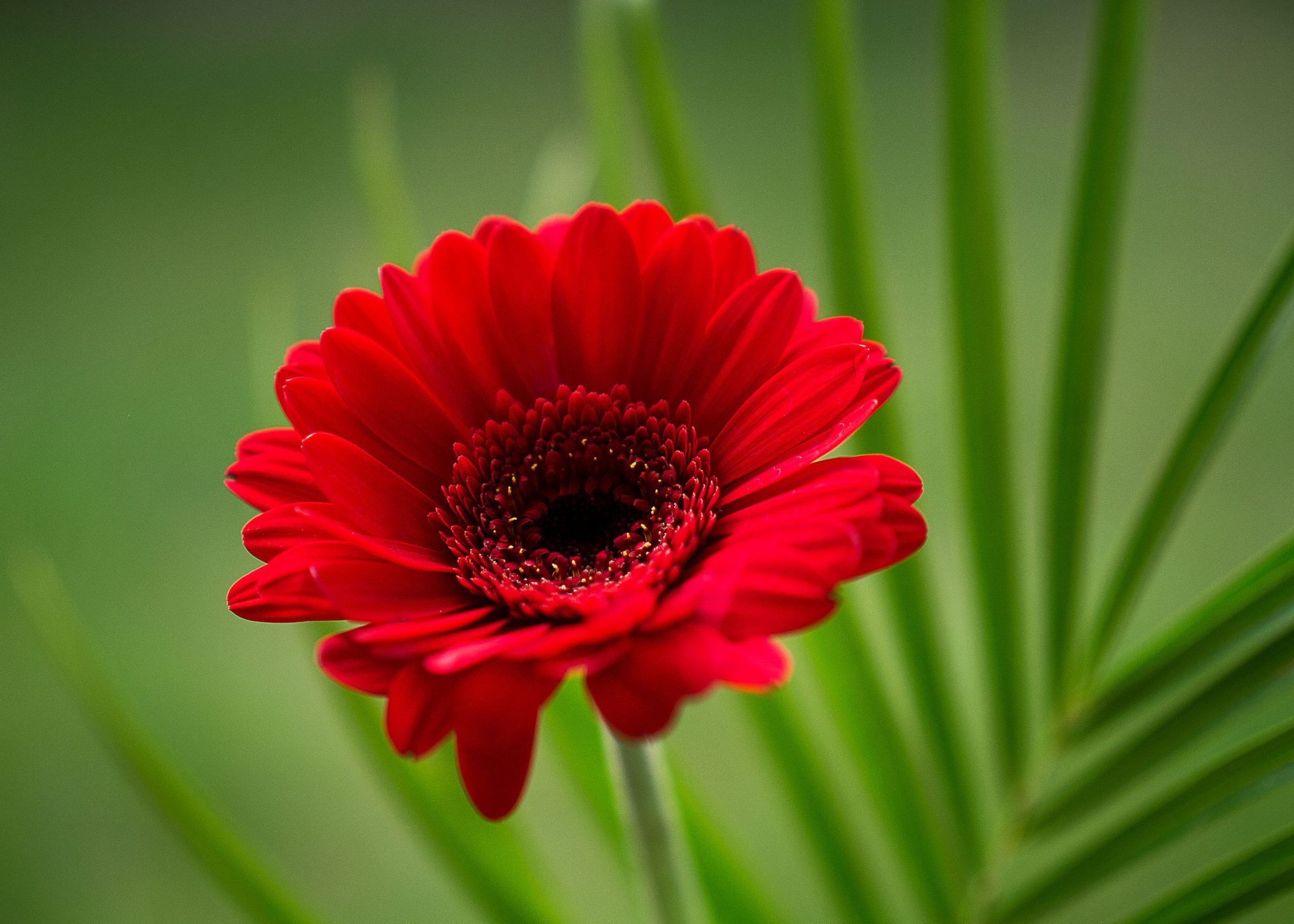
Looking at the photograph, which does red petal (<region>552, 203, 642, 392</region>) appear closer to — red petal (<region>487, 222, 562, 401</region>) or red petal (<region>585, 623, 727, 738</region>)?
red petal (<region>487, 222, 562, 401</region>)

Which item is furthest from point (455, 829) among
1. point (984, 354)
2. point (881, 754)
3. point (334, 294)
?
point (334, 294)

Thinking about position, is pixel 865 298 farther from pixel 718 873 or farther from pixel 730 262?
pixel 718 873

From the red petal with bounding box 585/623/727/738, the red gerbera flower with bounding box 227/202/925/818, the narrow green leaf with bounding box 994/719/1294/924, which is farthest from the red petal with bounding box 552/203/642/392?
the narrow green leaf with bounding box 994/719/1294/924

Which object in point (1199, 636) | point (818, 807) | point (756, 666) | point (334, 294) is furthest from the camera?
point (334, 294)

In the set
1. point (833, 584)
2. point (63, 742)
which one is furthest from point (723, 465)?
point (63, 742)

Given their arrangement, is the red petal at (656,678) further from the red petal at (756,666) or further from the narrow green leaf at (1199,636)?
the narrow green leaf at (1199,636)

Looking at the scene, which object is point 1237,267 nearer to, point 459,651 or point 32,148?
point 459,651
